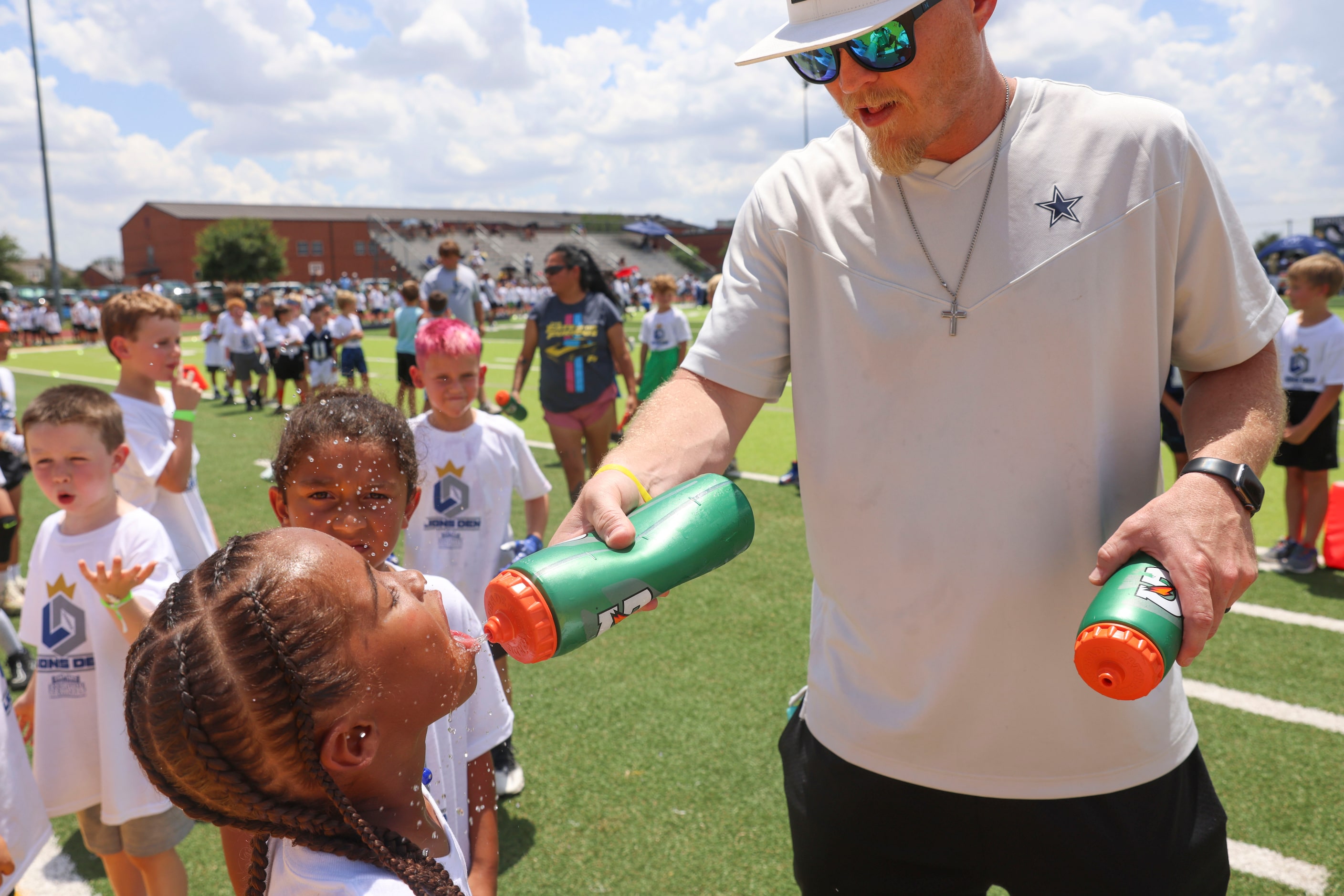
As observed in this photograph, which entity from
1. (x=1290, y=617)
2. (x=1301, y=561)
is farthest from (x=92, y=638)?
(x=1301, y=561)

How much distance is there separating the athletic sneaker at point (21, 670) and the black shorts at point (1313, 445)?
24.9ft

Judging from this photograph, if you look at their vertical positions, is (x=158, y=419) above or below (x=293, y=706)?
above

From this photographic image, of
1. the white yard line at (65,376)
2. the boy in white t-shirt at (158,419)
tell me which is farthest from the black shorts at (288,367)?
the boy in white t-shirt at (158,419)

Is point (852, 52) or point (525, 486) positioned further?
point (525, 486)

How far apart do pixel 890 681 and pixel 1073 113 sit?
1143 mm

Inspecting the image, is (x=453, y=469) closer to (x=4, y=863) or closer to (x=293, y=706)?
(x=4, y=863)

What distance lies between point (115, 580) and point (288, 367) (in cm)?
1313

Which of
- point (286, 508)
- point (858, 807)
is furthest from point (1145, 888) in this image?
point (286, 508)

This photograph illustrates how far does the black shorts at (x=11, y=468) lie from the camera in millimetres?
5809

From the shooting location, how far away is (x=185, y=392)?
157 inches

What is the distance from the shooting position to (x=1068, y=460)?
163 cm

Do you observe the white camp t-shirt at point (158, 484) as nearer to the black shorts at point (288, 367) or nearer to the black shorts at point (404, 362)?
the black shorts at point (404, 362)

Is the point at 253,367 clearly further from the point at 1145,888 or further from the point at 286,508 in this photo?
the point at 1145,888

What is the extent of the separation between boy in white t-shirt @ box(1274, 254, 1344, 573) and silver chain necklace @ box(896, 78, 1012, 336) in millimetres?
5287
